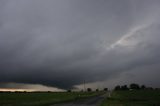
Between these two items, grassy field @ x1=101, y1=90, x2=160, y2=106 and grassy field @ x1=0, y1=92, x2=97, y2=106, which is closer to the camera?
grassy field @ x1=101, y1=90, x2=160, y2=106

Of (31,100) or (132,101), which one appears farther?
(31,100)

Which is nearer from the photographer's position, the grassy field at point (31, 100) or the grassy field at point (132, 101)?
the grassy field at point (132, 101)

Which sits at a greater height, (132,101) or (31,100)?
(31,100)
